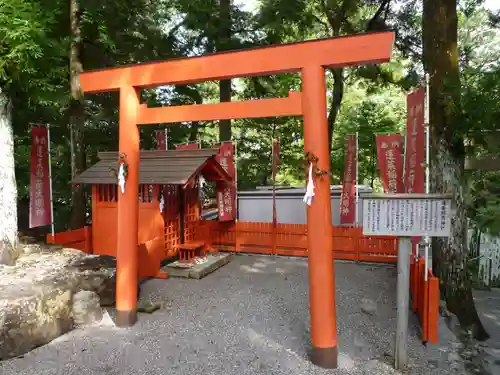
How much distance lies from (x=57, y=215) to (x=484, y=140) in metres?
13.2

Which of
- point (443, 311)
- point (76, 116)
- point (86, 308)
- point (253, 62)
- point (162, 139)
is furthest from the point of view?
point (162, 139)

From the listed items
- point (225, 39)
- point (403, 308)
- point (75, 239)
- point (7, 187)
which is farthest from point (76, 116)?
point (403, 308)

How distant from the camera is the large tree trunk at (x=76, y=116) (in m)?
9.72

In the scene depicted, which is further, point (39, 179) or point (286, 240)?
point (286, 240)

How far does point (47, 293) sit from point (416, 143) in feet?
20.5

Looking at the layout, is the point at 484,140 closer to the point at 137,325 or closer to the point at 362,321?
the point at 362,321

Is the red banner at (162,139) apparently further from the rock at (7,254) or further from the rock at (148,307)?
the rock at (148,307)

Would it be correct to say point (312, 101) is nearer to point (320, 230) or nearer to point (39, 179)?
point (320, 230)

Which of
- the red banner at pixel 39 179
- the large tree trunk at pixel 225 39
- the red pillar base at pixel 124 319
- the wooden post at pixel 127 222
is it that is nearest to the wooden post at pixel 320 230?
the wooden post at pixel 127 222

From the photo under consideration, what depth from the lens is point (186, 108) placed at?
5609 millimetres

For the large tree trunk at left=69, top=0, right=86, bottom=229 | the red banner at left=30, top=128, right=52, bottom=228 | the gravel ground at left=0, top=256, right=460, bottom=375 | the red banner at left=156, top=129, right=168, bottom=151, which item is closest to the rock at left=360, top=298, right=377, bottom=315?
the gravel ground at left=0, top=256, right=460, bottom=375

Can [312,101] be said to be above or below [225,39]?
below

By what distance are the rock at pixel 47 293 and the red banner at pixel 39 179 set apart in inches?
34.4

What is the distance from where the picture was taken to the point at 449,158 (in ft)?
22.0
